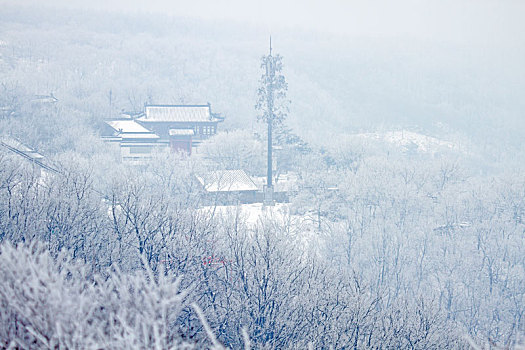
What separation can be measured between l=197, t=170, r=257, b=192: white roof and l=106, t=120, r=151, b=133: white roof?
11146 mm

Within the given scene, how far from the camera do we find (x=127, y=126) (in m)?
38.4

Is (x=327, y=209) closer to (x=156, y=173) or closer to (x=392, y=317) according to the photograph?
(x=156, y=173)

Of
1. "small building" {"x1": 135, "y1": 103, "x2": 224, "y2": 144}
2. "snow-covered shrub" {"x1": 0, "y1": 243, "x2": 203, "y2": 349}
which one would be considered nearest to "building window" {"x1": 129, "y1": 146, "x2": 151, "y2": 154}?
"small building" {"x1": 135, "y1": 103, "x2": 224, "y2": 144}

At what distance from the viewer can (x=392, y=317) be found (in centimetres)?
1060

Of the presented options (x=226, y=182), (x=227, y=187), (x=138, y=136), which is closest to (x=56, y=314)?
(x=227, y=187)

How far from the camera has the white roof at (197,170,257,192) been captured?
1079 inches

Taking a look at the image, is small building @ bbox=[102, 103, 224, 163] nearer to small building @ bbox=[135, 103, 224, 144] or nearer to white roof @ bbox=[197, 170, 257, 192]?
small building @ bbox=[135, 103, 224, 144]

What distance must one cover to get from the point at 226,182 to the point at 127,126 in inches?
550

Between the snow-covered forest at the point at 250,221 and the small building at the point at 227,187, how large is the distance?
0.23m

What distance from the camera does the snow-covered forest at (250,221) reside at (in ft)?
20.0

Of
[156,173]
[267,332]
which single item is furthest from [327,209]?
[267,332]

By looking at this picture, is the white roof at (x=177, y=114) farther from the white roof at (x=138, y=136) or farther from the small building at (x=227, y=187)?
the small building at (x=227, y=187)

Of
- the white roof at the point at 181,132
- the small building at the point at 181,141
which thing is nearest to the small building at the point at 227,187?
the small building at the point at 181,141

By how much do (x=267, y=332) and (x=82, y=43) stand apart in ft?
300
